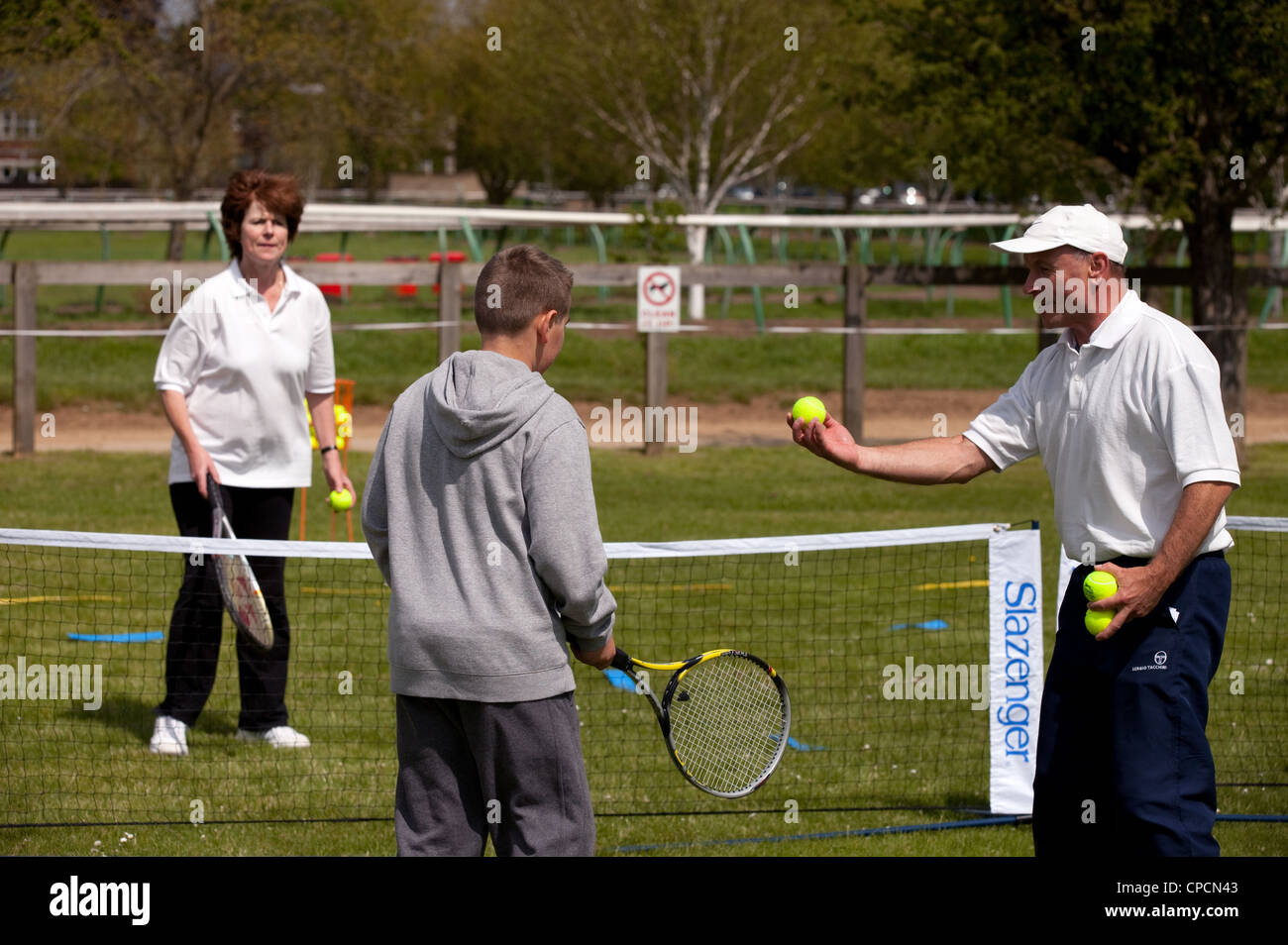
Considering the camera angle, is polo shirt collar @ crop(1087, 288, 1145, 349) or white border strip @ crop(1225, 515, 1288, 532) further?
white border strip @ crop(1225, 515, 1288, 532)

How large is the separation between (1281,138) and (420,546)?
41.4 feet

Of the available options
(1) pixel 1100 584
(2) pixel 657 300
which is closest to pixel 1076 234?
(1) pixel 1100 584

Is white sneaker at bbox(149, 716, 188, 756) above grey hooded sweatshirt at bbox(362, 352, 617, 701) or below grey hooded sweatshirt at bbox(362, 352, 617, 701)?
below

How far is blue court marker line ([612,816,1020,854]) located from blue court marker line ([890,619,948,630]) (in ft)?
7.81

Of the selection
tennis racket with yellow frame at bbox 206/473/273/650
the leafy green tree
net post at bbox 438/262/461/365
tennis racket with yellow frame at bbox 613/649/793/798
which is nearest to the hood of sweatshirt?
tennis racket with yellow frame at bbox 613/649/793/798

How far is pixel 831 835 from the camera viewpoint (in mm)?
5816

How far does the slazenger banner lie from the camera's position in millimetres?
5988

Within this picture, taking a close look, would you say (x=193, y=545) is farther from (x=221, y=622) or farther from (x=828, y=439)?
(x=828, y=439)

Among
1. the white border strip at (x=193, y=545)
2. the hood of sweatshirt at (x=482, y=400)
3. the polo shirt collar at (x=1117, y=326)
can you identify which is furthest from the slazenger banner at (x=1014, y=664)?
the hood of sweatshirt at (x=482, y=400)

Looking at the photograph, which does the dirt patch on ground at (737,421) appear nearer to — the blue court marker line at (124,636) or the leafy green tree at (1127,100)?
the leafy green tree at (1127,100)

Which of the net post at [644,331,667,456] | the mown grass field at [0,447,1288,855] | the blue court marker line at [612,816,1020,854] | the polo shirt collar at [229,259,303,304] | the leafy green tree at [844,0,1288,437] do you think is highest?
the leafy green tree at [844,0,1288,437]

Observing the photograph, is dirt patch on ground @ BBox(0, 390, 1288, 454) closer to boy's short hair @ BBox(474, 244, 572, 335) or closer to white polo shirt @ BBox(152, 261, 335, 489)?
white polo shirt @ BBox(152, 261, 335, 489)
